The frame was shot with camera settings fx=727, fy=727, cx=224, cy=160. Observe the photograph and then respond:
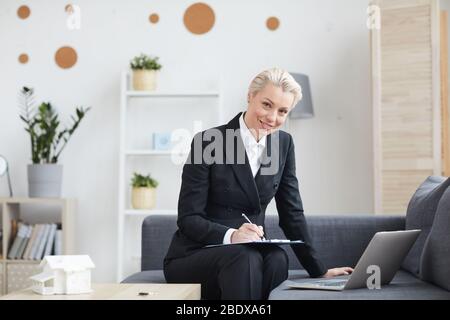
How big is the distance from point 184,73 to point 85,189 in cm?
103

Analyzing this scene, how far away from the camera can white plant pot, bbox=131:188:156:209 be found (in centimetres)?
458

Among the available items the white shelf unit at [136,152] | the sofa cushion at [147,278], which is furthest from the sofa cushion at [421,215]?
the white shelf unit at [136,152]

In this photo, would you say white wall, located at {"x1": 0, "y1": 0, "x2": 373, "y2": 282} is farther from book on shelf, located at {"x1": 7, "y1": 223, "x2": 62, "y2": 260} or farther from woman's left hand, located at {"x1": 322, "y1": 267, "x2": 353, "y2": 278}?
woman's left hand, located at {"x1": 322, "y1": 267, "x2": 353, "y2": 278}

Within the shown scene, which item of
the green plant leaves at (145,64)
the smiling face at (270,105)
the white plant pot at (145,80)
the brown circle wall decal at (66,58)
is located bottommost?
the smiling face at (270,105)

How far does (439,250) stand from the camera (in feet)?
7.54

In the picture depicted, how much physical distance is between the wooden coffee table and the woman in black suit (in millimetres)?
179

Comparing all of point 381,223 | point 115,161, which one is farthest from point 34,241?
point 381,223

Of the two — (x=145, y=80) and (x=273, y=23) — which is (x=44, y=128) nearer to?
(x=145, y=80)

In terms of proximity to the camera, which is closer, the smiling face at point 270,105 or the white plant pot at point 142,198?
the smiling face at point 270,105

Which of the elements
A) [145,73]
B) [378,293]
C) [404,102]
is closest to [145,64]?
[145,73]

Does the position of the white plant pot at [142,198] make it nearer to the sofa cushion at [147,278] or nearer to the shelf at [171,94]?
the shelf at [171,94]

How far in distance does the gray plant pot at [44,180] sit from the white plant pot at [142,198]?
1.70ft

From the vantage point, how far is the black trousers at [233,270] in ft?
7.19

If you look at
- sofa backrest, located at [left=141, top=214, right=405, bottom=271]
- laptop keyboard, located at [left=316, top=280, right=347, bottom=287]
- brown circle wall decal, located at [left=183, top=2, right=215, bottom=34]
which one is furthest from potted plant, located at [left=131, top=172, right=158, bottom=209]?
laptop keyboard, located at [left=316, top=280, right=347, bottom=287]
